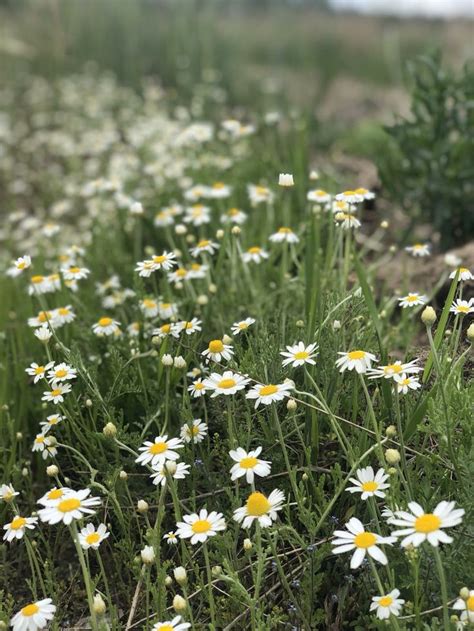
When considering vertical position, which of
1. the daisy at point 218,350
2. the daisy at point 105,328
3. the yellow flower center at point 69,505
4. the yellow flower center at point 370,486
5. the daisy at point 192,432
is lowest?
the daisy at point 192,432

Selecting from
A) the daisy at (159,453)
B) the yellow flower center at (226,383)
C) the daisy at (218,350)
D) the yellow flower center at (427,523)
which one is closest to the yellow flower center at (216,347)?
the daisy at (218,350)

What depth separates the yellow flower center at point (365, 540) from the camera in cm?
135

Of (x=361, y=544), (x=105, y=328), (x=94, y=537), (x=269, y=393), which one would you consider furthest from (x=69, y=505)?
(x=105, y=328)

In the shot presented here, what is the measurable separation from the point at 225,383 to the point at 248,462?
200mm

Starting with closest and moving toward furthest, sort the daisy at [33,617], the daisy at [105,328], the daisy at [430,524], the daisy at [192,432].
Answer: the daisy at [430,524] → the daisy at [33,617] → the daisy at [192,432] → the daisy at [105,328]

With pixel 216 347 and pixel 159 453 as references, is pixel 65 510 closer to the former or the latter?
pixel 159 453

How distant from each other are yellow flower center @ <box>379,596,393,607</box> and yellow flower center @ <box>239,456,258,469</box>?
37 centimetres

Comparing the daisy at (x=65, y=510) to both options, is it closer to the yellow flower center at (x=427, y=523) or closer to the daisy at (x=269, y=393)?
the daisy at (x=269, y=393)

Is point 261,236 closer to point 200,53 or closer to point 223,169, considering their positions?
point 223,169

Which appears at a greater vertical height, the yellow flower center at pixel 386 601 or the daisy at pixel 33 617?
the yellow flower center at pixel 386 601

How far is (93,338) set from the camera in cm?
245

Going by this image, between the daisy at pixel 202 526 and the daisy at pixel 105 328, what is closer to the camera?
the daisy at pixel 202 526

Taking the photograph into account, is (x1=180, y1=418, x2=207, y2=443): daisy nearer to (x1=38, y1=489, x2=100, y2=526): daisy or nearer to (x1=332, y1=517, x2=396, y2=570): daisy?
(x1=38, y1=489, x2=100, y2=526): daisy

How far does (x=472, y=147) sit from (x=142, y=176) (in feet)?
8.23
